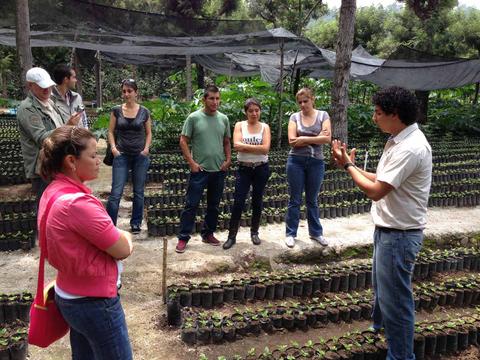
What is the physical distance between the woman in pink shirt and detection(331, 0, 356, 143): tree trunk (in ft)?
19.8

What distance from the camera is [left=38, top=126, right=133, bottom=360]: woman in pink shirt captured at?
5.05 ft

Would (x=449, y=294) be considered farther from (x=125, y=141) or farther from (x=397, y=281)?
(x=125, y=141)

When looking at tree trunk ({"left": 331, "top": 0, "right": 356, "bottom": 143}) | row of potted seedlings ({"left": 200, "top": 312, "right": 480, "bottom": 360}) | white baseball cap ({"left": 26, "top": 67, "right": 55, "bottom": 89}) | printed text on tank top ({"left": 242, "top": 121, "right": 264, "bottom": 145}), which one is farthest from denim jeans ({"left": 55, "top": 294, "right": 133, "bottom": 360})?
tree trunk ({"left": 331, "top": 0, "right": 356, "bottom": 143})

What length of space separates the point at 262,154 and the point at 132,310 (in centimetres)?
181

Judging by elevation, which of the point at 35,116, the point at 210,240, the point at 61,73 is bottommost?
the point at 210,240

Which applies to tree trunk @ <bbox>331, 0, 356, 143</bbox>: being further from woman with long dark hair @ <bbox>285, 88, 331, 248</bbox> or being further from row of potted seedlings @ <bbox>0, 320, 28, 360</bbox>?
row of potted seedlings @ <bbox>0, 320, 28, 360</bbox>

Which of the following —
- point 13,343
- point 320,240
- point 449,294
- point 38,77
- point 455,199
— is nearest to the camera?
point 13,343

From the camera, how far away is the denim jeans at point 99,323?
5.29ft

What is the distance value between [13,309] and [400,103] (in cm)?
298

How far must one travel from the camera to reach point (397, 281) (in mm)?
2307

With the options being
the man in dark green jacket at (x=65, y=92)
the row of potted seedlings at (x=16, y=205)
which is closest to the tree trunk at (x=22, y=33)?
the row of potted seedlings at (x=16, y=205)

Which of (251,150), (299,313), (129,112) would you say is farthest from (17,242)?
(299,313)

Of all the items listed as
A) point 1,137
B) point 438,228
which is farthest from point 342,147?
point 1,137

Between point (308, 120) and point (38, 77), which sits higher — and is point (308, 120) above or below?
below
